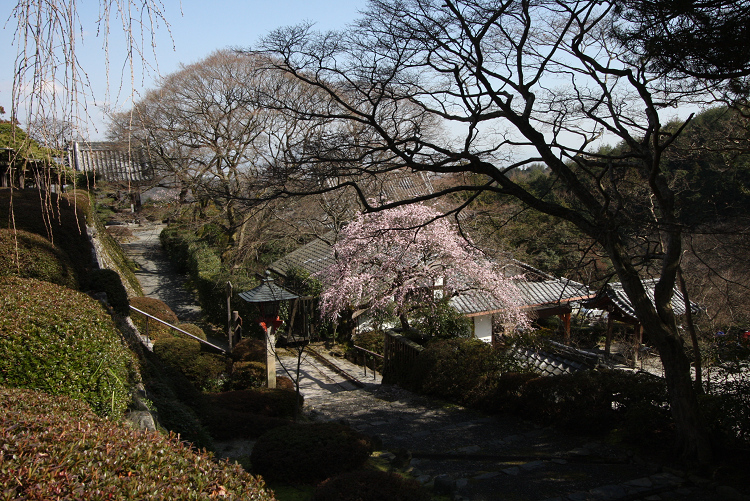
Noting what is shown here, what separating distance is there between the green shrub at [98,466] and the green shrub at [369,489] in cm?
158

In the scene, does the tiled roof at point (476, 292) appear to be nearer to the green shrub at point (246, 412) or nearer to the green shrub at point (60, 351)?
the green shrub at point (246, 412)

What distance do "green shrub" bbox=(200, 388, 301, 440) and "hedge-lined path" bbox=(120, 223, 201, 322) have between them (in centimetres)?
1169

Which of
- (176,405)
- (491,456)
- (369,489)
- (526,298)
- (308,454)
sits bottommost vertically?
(491,456)

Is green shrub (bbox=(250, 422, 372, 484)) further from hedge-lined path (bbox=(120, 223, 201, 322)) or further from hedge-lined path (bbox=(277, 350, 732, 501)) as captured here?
hedge-lined path (bbox=(120, 223, 201, 322))

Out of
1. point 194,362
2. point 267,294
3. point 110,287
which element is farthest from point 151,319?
point 110,287

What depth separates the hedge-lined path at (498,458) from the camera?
474cm

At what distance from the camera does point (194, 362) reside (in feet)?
31.1

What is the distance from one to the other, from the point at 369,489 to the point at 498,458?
272cm

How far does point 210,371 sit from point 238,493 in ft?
26.1

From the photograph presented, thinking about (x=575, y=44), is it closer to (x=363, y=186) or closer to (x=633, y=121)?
(x=633, y=121)

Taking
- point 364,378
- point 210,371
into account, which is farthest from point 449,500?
point 364,378

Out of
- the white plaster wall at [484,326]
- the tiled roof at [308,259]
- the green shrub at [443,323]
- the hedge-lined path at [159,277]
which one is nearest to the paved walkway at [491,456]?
the green shrub at [443,323]

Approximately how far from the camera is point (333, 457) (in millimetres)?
4988

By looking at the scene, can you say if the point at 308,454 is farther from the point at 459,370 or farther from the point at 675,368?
the point at 459,370
